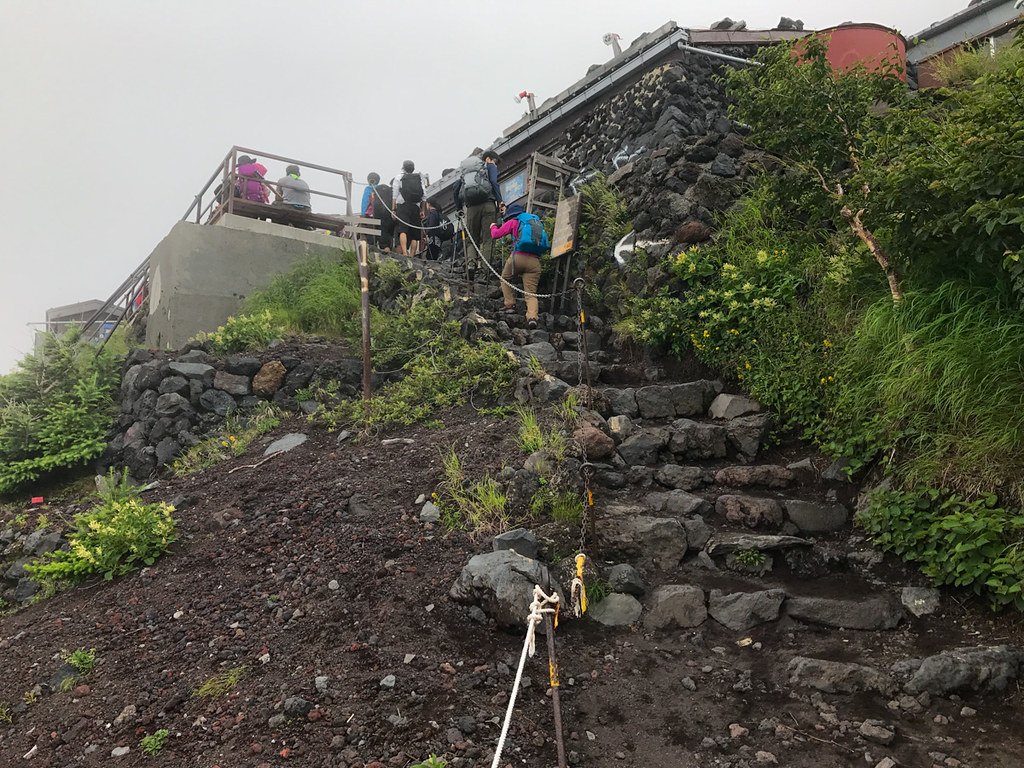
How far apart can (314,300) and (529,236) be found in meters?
3.90

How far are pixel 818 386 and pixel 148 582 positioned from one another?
6254 millimetres

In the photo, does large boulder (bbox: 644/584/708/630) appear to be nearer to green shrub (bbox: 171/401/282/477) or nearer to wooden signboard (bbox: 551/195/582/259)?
green shrub (bbox: 171/401/282/477)

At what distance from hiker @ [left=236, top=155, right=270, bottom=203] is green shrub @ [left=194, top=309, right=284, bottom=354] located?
12.3 feet

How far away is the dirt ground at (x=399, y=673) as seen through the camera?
129 inches

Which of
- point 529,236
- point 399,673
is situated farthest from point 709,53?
point 399,673

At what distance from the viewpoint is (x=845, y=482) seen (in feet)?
17.8

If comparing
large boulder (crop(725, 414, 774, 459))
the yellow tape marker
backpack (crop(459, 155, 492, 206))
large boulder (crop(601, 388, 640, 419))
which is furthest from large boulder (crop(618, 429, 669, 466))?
backpack (crop(459, 155, 492, 206))

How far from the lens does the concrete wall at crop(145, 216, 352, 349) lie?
10.3 m

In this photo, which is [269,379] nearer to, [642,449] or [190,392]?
[190,392]

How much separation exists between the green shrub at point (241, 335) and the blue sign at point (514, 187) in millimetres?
5773

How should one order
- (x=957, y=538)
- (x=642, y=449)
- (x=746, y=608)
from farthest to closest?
1. (x=642, y=449)
2. (x=746, y=608)
3. (x=957, y=538)

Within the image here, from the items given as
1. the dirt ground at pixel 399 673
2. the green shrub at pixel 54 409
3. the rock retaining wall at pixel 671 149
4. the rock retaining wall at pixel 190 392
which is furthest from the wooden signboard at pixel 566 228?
the green shrub at pixel 54 409

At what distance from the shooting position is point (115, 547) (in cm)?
551

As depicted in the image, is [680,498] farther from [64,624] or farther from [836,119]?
[64,624]
